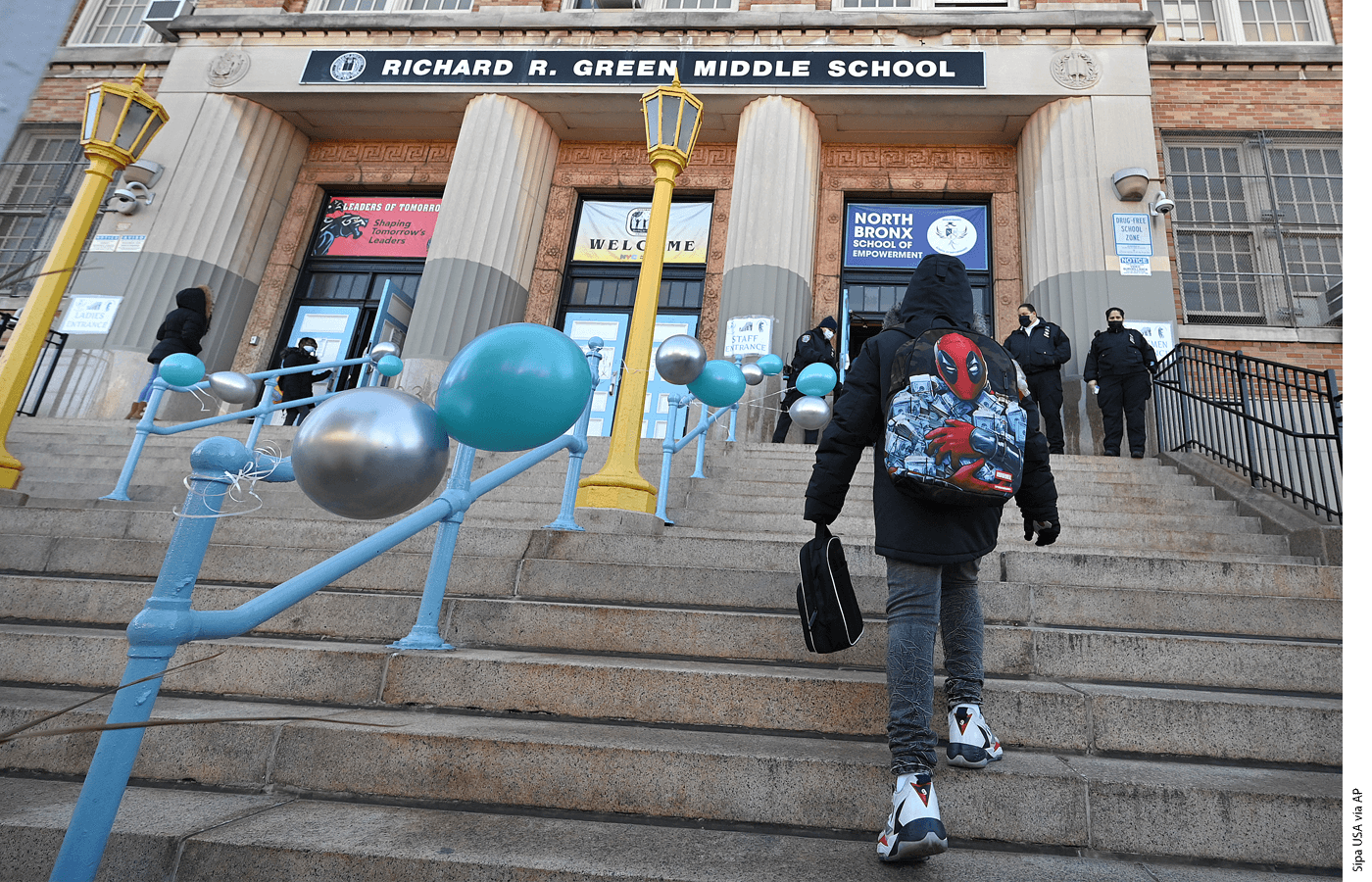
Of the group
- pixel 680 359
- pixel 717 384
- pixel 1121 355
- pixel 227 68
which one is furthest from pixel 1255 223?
pixel 227 68

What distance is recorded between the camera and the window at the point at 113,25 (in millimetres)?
14836

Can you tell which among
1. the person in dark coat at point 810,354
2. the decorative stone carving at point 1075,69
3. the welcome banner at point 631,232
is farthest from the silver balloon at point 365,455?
the decorative stone carving at point 1075,69

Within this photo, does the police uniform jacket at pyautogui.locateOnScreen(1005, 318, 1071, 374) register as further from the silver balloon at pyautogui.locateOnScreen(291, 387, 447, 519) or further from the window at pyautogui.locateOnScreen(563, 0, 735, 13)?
the window at pyautogui.locateOnScreen(563, 0, 735, 13)

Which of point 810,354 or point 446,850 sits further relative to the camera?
point 810,354

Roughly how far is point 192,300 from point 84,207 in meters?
3.10

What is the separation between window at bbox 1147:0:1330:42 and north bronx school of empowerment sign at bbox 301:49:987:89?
478 centimetres

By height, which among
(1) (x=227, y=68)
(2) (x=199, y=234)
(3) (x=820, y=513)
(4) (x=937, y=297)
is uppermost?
(1) (x=227, y=68)

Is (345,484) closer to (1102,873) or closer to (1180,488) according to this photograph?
(1102,873)

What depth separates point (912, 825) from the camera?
1945 millimetres

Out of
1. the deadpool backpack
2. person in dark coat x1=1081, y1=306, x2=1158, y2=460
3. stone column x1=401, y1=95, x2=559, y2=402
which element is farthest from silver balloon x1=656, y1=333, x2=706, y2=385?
stone column x1=401, y1=95, x2=559, y2=402

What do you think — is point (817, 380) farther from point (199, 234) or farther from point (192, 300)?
point (199, 234)

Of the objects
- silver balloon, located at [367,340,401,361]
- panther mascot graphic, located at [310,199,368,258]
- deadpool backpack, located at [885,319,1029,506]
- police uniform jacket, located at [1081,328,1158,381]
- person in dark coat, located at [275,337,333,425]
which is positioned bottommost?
deadpool backpack, located at [885,319,1029,506]

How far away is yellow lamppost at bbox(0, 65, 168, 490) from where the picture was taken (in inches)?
232

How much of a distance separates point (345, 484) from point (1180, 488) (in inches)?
262
